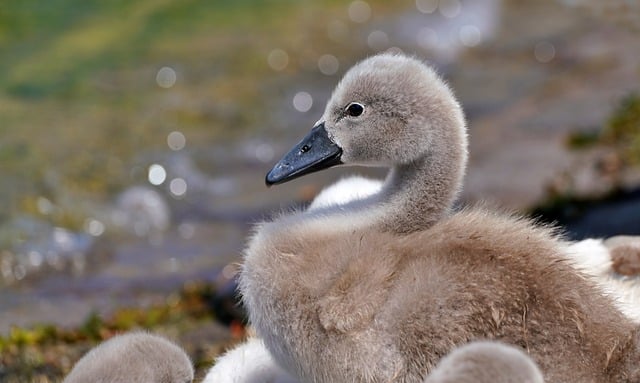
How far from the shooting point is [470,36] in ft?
45.8

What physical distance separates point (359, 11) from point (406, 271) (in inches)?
433

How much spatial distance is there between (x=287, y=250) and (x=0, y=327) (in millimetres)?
3725

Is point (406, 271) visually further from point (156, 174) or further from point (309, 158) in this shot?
point (156, 174)

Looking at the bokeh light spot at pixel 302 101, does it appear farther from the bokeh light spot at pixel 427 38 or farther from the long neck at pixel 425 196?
the long neck at pixel 425 196

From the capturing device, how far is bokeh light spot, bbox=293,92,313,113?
12.0 metres

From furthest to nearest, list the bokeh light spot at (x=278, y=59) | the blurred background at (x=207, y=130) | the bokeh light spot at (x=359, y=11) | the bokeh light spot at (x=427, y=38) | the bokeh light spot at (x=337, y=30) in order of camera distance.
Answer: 1. the bokeh light spot at (x=359, y=11)
2. the bokeh light spot at (x=337, y=30)
3. the bokeh light spot at (x=427, y=38)
4. the bokeh light spot at (x=278, y=59)
5. the blurred background at (x=207, y=130)

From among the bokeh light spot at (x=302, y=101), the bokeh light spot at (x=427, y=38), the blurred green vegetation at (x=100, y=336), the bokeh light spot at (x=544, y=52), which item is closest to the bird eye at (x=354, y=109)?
the blurred green vegetation at (x=100, y=336)

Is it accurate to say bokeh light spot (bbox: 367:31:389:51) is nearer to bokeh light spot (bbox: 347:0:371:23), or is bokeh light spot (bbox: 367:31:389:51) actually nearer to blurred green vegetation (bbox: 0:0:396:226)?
blurred green vegetation (bbox: 0:0:396:226)

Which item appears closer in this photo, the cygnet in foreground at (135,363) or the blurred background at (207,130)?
the cygnet in foreground at (135,363)

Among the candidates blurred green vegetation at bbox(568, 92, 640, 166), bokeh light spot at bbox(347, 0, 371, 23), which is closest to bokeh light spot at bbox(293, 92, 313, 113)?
bokeh light spot at bbox(347, 0, 371, 23)

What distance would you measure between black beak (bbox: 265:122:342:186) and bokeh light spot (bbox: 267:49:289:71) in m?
8.27

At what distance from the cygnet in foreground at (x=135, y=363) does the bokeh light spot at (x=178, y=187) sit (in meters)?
5.47

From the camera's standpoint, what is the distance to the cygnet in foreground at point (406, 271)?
4141 mm

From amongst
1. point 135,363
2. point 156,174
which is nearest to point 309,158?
point 135,363
